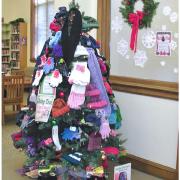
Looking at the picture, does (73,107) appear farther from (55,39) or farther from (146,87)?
(146,87)

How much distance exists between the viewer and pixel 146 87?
3.77 metres

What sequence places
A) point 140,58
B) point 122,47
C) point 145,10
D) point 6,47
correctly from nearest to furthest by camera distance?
point 145,10 → point 140,58 → point 122,47 → point 6,47

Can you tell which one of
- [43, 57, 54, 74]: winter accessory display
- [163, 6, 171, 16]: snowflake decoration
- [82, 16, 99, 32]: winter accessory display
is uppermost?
[163, 6, 171, 16]: snowflake decoration

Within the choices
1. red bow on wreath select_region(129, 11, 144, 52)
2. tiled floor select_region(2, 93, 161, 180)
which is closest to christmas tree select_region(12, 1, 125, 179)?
tiled floor select_region(2, 93, 161, 180)

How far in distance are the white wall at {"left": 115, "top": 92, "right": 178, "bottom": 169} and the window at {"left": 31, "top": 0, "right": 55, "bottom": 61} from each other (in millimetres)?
6109

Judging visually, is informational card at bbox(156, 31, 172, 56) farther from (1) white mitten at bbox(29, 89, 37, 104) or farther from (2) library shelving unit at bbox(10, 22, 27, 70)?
(2) library shelving unit at bbox(10, 22, 27, 70)

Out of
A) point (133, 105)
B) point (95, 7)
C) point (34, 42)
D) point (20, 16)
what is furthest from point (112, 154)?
point (20, 16)

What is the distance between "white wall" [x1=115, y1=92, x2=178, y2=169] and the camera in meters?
3.59

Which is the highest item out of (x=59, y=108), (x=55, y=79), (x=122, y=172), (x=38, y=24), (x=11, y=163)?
(x=38, y=24)

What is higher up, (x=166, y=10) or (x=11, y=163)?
(x=166, y=10)

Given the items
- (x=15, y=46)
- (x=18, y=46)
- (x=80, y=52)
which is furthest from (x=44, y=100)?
(x=15, y=46)

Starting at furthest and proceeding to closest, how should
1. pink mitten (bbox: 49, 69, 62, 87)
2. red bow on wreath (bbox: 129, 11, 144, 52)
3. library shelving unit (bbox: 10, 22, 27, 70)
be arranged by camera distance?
library shelving unit (bbox: 10, 22, 27, 70), red bow on wreath (bbox: 129, 11, 144, 52), pink mitten (bbox: 49, 69, 62, 87)

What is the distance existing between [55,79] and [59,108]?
269 mm

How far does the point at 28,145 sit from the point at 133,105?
1.23 metres
